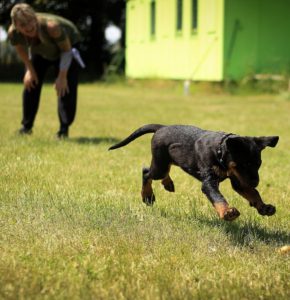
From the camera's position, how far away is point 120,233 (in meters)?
4.63

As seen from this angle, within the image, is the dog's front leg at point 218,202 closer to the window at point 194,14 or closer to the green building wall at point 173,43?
the green building wall at point 173,43

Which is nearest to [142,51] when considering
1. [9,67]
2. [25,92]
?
[9,67]

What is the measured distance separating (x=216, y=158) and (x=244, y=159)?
0.24 metres

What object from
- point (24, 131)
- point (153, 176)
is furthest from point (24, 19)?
point (153, 176)

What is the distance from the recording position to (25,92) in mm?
9906

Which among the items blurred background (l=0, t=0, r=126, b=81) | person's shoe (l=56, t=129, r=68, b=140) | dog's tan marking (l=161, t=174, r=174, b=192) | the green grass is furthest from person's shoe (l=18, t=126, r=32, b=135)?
blurred background (l=0, t=0, r=126, b=81)

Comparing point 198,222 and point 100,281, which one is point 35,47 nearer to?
point 198,222

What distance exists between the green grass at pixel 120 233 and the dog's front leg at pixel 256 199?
0.76ft

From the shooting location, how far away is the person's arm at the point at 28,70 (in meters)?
9.38

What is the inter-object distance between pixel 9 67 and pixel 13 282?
38.1 metres

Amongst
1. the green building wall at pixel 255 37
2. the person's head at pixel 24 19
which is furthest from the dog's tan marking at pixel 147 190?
the green building wall at pixel 255 37

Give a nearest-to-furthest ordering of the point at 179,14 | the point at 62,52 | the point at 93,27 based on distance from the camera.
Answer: the point at 62,52 < the point at 179,14 < the point at 93,27

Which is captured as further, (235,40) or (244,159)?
(235,40)

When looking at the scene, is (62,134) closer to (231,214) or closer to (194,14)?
(231,214)
